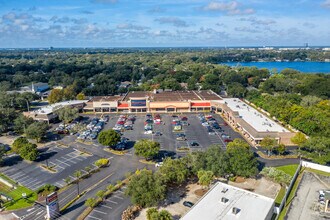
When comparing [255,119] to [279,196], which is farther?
[255,119]

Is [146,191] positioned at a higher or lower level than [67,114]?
lower

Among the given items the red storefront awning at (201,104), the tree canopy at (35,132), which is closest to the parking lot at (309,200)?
the red storefront awning at (201,104)

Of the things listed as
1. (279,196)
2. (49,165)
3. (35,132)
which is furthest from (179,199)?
(35,132)

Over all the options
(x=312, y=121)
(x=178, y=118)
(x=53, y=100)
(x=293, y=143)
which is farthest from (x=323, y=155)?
(x=53, y=100)

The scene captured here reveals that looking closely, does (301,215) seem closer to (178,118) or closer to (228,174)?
(228,174)

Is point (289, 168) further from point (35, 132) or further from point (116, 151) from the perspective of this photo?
point (35, 132)

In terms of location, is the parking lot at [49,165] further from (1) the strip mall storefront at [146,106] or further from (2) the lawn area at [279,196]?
(2) the lawn area at [279,196]
